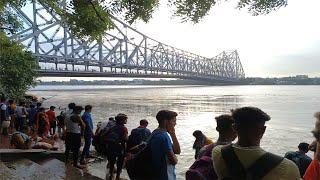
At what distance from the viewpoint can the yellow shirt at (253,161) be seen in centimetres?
252

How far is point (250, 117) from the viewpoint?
272 centimetres

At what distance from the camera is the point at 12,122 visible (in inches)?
640

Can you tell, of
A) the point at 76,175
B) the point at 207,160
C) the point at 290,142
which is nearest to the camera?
the point at 207,160

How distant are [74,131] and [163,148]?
5.17 metres

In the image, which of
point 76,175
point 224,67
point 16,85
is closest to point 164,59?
point 224,67

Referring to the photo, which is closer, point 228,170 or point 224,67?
point 228,170

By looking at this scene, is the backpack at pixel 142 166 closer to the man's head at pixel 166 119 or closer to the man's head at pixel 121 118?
the man's head at pixel 166 119

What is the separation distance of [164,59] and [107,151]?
4634 inches

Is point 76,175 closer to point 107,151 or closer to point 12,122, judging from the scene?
point 107,151

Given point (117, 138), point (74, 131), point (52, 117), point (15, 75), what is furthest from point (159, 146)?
point (15, 75)

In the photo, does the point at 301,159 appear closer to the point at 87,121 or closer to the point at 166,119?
the point at 166,119

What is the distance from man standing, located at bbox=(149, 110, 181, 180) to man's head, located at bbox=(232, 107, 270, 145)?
2006mm

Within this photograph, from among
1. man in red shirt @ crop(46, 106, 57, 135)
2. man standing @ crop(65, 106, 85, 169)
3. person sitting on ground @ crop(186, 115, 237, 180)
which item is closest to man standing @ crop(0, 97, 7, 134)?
man in red shirt @ crop(46, 106, 57, 135)

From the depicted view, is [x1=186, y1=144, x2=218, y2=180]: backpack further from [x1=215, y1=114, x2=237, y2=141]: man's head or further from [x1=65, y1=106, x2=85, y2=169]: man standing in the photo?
[x1=65, y1=106, x2=85, y2=169]: man standing
